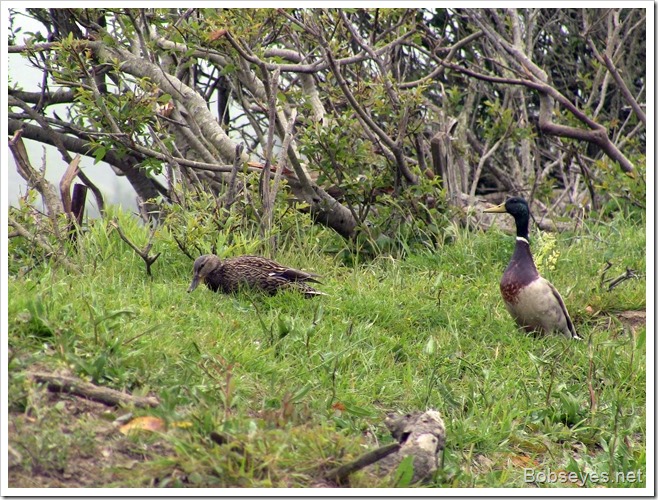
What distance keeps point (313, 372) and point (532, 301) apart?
1.80 meters

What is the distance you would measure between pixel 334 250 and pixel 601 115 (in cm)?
531

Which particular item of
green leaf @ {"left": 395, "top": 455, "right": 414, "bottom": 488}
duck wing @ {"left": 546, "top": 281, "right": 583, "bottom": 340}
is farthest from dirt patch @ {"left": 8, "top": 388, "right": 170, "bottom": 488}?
duck wing @ {"left": 546, "top": 281, "right": 583, "bottom": 340}

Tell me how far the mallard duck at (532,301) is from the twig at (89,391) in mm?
2924

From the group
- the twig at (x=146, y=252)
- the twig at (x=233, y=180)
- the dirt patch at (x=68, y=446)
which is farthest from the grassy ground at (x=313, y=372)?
the twig at (x=233, y=180)

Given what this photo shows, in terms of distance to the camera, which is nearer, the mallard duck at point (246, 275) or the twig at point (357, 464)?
the twig at point (357, 464)

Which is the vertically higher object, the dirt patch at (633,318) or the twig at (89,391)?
the twig at (89,391)

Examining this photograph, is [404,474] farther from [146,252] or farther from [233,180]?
[233,180]

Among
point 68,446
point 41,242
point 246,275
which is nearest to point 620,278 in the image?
point 246,275

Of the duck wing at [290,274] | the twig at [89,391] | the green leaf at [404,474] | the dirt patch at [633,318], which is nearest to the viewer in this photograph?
the green leaf at [404,474]

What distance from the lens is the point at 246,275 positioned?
6.44m

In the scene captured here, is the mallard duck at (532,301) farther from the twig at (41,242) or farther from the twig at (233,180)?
the twig at (41,242)

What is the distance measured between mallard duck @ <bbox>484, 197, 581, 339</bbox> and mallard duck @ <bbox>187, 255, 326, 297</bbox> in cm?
135

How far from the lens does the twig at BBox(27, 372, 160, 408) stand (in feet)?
14.2

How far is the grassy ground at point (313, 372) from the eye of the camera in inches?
158
